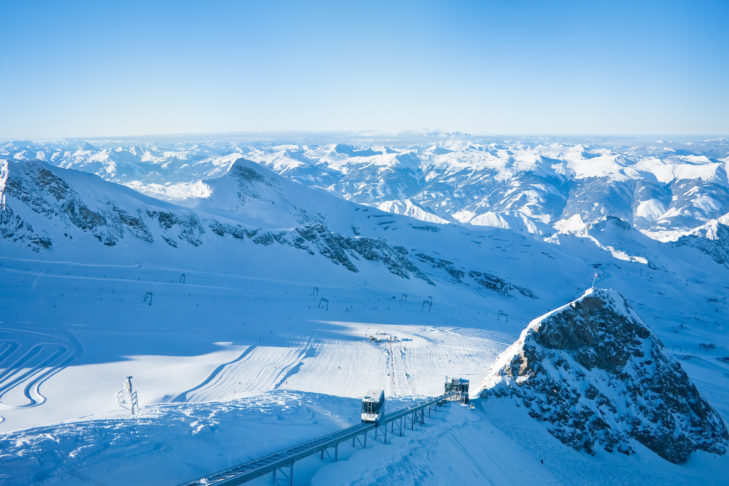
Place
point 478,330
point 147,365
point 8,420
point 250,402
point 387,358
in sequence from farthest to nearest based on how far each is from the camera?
point 478,330 < point 387,358 < point 147,365 < point 250,402 < point 8,420

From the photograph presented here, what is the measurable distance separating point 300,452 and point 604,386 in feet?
103

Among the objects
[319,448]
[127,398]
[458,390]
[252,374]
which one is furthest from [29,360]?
[458,390]

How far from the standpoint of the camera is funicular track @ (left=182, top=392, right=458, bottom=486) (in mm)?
15508

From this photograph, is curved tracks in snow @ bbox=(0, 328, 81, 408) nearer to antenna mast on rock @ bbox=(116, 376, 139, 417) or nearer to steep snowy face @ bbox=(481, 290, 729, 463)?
antenna mast on rock @ bbox=(116, 376, 139, 417)

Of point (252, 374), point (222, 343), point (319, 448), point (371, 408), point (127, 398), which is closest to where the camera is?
point (319, 448)

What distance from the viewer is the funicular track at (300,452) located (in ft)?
50.9

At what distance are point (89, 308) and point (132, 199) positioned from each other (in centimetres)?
5090

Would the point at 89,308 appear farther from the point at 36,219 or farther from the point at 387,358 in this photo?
the point at 387,358

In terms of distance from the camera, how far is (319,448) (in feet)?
63.8

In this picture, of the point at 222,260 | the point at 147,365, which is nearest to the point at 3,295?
the point at 147,365

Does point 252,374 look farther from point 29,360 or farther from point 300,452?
point 300,452

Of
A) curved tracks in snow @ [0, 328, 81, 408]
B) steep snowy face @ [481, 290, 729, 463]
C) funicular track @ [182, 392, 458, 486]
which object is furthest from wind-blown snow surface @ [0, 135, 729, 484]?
steep snowy face @ [481, 290, 729, 463]

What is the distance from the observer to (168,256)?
276 ft

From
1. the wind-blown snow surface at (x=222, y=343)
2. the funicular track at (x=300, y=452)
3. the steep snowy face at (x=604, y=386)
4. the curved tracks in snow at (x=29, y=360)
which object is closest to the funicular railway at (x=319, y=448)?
A: the funicular track at (x=300, y=452)
